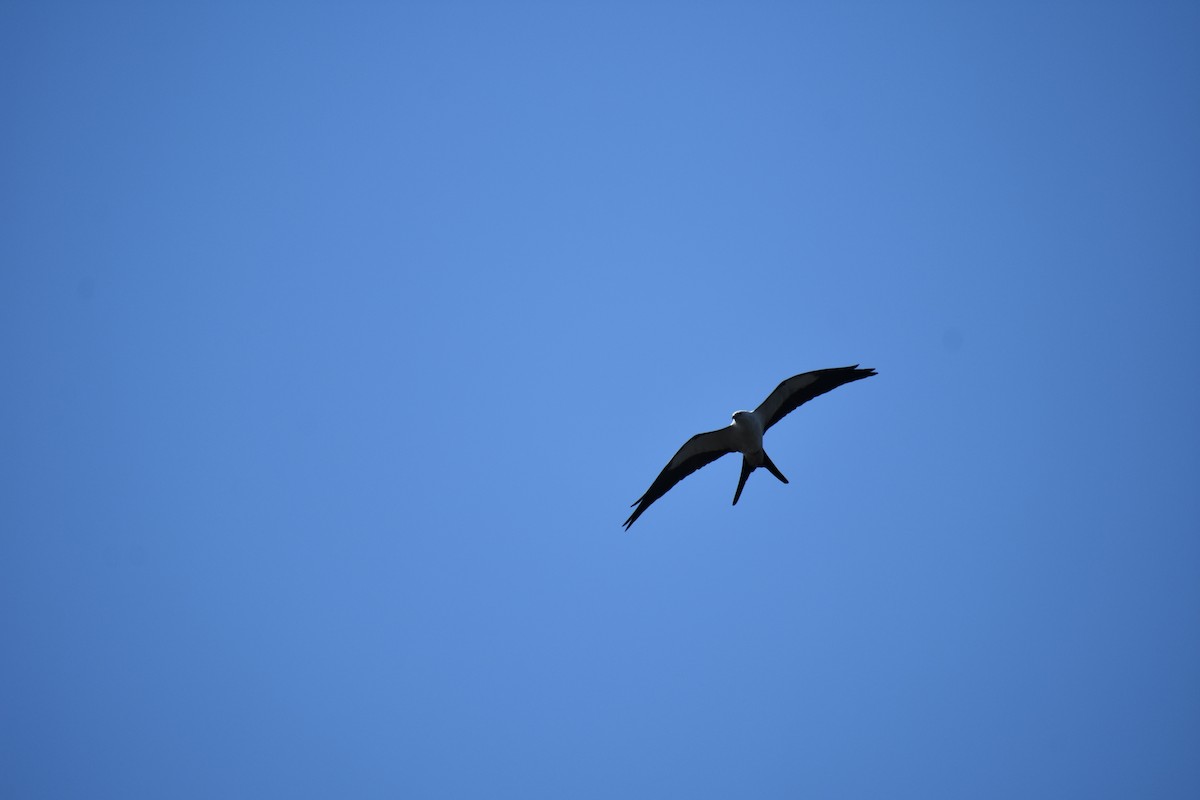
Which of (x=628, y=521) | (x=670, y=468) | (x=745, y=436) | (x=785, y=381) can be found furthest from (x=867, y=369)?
(x=628, y=521)

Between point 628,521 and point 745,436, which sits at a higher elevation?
point 745,436

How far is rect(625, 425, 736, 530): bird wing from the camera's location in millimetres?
13828

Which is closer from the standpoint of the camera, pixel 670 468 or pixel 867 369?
pixel 867 369

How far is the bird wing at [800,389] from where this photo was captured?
43.7 ft

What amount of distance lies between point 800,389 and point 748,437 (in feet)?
4.18

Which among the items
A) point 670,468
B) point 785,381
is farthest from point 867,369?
point 670,468

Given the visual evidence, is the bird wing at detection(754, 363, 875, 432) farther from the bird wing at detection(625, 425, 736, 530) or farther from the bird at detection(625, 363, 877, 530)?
the bird wing at detection(625, 425, 736, 530)

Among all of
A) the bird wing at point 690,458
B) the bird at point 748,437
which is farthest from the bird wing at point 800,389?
the bird wing at point 690,458

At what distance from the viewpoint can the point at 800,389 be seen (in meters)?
13.8

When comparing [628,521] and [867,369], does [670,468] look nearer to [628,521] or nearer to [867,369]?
[628,521]

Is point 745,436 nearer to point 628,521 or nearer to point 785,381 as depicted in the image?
point 785,381

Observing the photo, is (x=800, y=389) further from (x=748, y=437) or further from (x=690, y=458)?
(x=690, y=458)

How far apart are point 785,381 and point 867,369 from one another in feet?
4.44

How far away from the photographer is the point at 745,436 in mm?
13719
